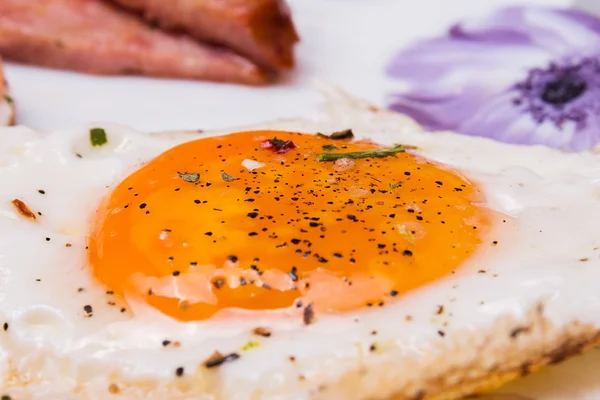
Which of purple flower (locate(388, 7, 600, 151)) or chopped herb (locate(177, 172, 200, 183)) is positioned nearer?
chopped herb (locate(177, 172, 200, 183))

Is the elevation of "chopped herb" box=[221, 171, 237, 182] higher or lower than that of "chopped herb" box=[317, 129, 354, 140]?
lower

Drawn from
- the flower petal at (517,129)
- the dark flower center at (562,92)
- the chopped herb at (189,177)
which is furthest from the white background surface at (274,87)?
the chopped herb at (189,177)

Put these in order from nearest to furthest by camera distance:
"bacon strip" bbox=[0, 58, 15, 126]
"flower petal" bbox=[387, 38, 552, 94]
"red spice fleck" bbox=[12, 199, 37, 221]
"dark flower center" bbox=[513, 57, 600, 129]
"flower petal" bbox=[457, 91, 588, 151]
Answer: "red spice fleck" bbox=[12, 199, 37, 221] < "bacon strip" bbox=[0, 58, 15, 126] < "flower petal" bbox=[457, 91, 588, 151] < "dark flower center" bbox=[513, 57, 600, 129] < "flower petal" bbox=[387, 38, 552, 94]

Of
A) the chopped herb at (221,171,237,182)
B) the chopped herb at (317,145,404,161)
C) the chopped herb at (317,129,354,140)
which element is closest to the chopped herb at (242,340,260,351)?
the chopped herb at (221,171,237,182)

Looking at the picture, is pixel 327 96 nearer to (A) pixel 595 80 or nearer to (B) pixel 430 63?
(B) pixel 430 63

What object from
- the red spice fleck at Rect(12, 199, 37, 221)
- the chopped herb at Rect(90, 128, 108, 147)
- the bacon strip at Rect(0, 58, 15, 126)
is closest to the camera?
the red spice fleck at Rect(12, 199, 37, 221)

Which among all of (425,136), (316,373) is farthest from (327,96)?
(316,373)

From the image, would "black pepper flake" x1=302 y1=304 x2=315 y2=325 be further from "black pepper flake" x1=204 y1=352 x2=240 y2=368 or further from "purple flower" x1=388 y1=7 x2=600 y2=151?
"purple flower" x1=388 y1=7 x2=600 y2=151
